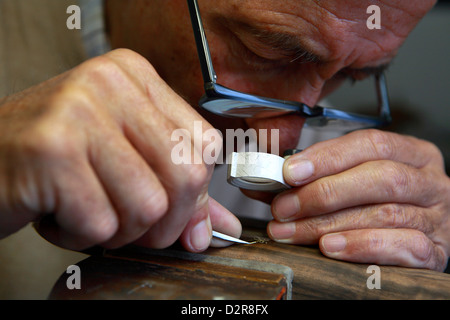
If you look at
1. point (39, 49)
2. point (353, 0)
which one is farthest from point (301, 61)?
point (39, 49)

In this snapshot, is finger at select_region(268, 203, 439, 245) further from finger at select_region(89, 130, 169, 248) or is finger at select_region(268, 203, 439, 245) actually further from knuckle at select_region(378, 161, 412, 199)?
finger at select_region(89, 130, 169, 248)

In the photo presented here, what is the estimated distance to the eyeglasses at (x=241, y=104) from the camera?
101 cm

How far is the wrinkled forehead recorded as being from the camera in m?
1.00

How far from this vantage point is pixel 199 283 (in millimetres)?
705

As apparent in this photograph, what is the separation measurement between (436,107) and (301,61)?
7.61 feet

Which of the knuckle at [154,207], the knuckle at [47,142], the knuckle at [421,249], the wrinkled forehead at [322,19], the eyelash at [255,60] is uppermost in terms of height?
the wrinkled forehead at [322,19]

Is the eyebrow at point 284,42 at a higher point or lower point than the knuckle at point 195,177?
higher

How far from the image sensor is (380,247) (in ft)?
3.09

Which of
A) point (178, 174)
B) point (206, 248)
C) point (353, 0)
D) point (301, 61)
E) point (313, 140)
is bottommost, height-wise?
point (313, 140)

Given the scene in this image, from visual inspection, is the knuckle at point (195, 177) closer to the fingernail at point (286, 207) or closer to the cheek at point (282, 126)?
the fingernail at point (286, 207)

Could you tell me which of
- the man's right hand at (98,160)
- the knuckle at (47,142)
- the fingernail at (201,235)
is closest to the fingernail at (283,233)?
the fingernail at (201,235)

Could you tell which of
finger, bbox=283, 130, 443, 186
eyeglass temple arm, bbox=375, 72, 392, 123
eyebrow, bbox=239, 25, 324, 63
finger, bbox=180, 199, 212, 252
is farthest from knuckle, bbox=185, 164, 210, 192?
eyeglass temple arm, bbox=375, 72, 392, 123

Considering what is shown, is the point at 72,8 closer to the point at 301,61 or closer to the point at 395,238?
the point at 301,61

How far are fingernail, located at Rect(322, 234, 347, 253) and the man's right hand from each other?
39 centimetres
